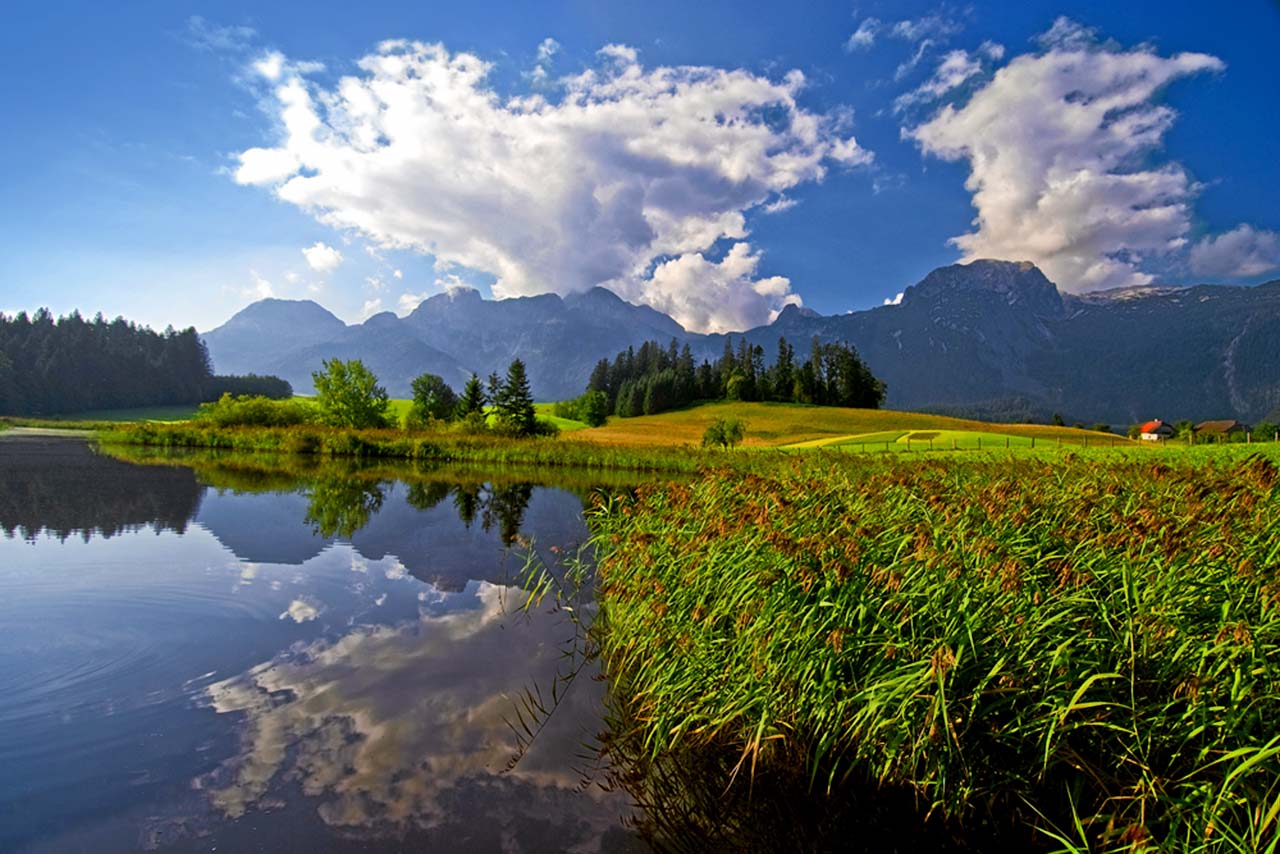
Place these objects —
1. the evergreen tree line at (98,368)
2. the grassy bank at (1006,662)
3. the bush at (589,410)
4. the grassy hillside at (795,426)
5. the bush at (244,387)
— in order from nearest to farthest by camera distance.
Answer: the grassy bank at (1006,662) → the grassy hillside at (795,426) → the evergreen tree line at (98,368) → the bush at (589,410) → the bush at (244,387)

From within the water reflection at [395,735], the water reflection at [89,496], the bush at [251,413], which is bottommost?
the water reflection at [395,735]

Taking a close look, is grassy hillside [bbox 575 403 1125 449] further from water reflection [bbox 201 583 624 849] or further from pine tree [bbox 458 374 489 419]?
water reflection [bbox 201 583 624 849]

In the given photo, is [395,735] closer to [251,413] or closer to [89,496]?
[89,496]

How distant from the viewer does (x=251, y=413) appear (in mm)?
52219

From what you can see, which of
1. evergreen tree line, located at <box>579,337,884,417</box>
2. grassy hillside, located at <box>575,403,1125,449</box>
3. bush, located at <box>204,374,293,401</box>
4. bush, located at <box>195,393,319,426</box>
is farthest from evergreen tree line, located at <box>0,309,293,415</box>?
grassy hillside, located at <box>575,403,1125,449</box>

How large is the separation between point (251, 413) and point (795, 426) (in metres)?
64.3

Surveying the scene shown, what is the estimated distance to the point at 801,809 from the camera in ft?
16.5

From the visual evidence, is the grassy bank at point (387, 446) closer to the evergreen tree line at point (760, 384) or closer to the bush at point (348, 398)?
the bush at point (348, 398)

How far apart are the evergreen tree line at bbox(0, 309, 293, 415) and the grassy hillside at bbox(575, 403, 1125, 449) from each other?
267ft

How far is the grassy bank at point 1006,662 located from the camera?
148 inches

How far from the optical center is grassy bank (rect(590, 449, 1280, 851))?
3750mm

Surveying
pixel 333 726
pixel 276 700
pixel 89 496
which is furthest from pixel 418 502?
pixel 333 726

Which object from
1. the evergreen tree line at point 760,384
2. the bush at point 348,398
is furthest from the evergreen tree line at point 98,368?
the evergreen tree line at point 760,384

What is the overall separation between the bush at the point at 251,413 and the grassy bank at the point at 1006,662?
183ft
